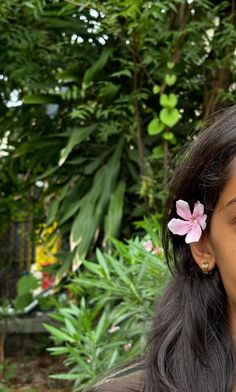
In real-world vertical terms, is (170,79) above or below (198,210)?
above

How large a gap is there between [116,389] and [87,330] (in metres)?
1.85

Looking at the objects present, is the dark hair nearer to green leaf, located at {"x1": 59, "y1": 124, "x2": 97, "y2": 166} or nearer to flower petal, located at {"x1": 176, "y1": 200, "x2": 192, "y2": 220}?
flower petal, located at {"x1": 176, "y1": 200, "x2": 192, "y2": 220}

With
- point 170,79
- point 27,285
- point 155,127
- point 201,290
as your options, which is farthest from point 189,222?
point 27,285

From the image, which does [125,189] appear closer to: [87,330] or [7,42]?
[7,42]

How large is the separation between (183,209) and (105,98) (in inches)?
127

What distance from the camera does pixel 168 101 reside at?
4539 mm

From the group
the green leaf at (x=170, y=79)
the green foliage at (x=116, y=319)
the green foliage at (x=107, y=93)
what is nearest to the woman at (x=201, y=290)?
the green foliage at (x=116, y=319)

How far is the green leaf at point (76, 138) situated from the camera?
4.70 meters

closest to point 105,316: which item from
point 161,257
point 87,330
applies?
point 87,330

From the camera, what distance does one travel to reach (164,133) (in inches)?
183

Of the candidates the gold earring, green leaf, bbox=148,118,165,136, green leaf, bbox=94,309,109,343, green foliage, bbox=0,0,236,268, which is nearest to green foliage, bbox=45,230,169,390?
green leaf, bbox=94,309,109,343

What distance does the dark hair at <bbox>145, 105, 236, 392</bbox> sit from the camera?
4.76 feet

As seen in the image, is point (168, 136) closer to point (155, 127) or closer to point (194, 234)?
point (155, 127)

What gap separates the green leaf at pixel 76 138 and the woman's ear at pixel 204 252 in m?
3.21
